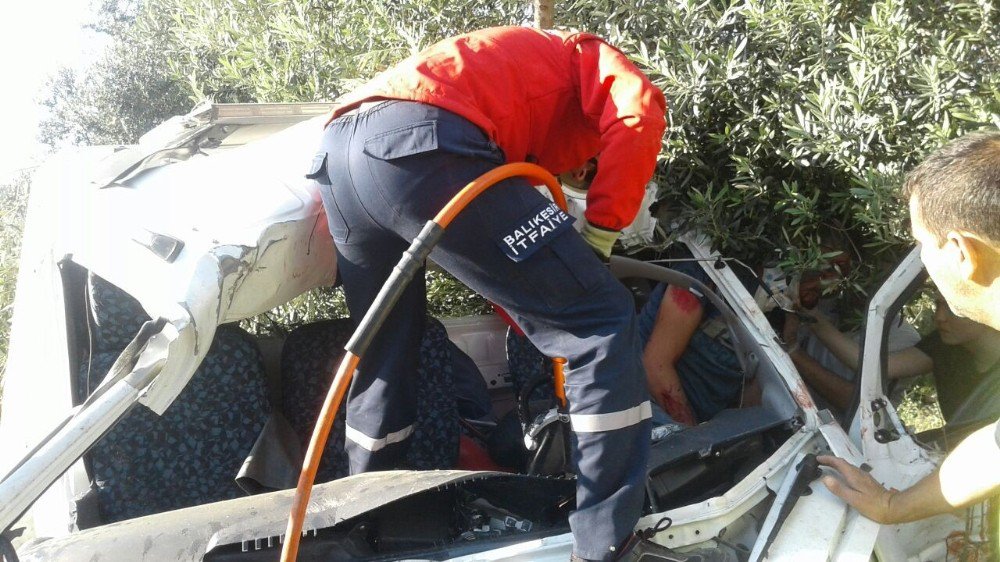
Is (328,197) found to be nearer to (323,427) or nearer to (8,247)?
(323,427)

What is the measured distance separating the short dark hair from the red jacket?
2.35 ft

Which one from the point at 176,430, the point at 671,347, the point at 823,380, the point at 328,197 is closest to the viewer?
the point at 328,197

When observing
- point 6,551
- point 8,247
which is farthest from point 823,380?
point 8,247

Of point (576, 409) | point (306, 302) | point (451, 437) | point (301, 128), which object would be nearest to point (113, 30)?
point (306, 302)

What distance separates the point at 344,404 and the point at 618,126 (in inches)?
52.5

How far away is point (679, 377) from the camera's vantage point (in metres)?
3.28

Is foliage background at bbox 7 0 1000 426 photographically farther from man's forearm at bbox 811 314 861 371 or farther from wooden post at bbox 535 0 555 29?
wooden post at bbox 535 0 555 29

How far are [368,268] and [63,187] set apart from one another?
96 centimetres

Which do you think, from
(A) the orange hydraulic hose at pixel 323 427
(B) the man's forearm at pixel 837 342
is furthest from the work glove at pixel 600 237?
(B) the man's forearm at pixel 837 342

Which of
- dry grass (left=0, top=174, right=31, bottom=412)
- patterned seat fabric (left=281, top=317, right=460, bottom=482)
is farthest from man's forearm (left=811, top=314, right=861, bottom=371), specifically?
dry grass (left=0, top=174, right=31, bottom=412)

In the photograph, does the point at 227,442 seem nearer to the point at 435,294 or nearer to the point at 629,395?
the point at 629,395

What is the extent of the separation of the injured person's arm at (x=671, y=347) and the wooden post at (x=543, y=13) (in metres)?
1.14

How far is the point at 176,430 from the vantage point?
2.57 meters

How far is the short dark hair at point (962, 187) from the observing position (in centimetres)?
178
